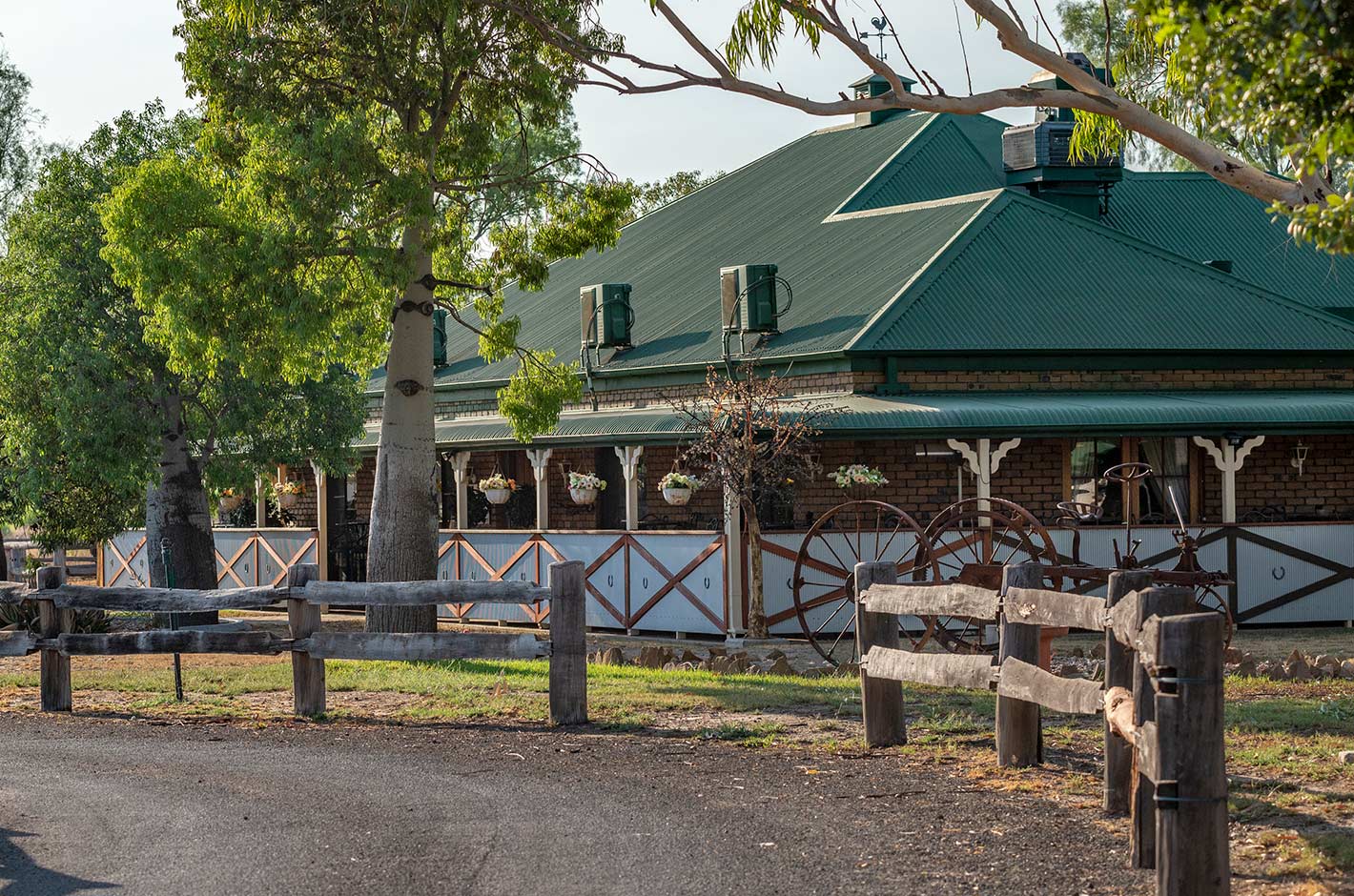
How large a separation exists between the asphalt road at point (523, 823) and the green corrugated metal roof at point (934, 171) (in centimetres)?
1831

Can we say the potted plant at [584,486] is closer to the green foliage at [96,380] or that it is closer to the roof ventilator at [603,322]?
the roof ventilator at [603,322]

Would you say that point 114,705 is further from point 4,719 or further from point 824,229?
point 824,229

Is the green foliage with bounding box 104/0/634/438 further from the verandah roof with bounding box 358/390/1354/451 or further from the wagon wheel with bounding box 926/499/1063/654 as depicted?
the wagon wheel with bounding box 926/499/1063/654

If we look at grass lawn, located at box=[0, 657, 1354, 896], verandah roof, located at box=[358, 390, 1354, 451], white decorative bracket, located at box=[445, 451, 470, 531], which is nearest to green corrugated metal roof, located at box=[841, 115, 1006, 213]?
verandah roof, located at box=[358, 390, 1354, 451]

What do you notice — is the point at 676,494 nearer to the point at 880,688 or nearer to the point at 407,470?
the point at 407,470

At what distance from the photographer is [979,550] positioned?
66.2 feet

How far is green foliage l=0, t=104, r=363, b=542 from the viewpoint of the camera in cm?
2181

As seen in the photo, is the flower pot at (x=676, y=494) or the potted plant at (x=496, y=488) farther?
the potted plant at (x=496, y=488)

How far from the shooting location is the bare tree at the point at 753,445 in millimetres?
19672

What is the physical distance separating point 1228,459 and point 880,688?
12477mm

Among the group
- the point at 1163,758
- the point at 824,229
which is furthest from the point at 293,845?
the point at 824,229

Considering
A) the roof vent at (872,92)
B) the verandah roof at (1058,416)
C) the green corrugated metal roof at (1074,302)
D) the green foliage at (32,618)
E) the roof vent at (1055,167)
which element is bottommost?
the green foliage at (32,618)

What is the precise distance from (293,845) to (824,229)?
2070 centimetres

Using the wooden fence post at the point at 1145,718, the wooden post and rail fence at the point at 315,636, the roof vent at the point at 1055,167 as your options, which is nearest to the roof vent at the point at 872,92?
the roof vent at the point at 1055,167
